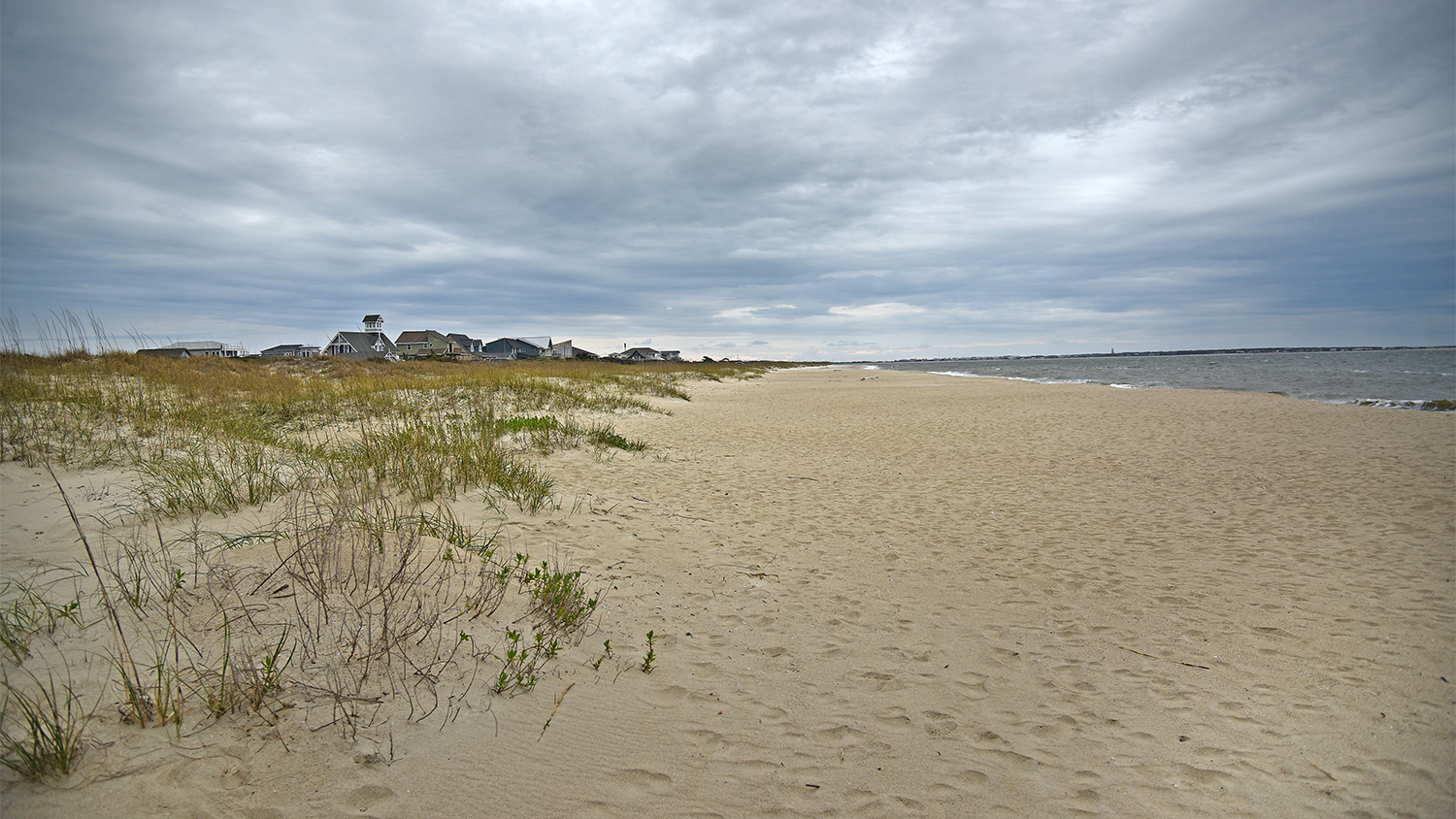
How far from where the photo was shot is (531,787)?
8.34 feet

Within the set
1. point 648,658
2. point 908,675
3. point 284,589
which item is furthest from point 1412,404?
point 284,589

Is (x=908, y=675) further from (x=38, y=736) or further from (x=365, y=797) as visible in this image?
(x=38, y=736)

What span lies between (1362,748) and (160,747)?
554 cm

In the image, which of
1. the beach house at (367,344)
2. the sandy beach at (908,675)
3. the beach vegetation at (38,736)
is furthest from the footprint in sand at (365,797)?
the beach house at (367,344)

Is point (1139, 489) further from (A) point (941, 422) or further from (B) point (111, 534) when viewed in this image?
(B) point (111, 534)

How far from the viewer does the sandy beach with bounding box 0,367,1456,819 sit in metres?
2.51

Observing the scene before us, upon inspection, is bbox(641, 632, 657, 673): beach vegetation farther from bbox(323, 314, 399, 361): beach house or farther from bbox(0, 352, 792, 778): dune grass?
bbox(323, 314, 399, 361): beach house

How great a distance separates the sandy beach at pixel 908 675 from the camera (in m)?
2.51

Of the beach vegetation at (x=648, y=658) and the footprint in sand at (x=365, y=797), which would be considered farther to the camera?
the beach vegetation at (x=648, y=658)

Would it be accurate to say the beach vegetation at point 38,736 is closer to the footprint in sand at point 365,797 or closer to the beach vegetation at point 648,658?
the footprint in sand at point 365,797

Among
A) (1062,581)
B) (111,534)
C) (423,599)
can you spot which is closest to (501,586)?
(423,599)

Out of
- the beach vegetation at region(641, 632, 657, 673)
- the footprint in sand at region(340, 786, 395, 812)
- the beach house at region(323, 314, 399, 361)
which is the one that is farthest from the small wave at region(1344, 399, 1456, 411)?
the beach house at region(323, 314, 399, 361)

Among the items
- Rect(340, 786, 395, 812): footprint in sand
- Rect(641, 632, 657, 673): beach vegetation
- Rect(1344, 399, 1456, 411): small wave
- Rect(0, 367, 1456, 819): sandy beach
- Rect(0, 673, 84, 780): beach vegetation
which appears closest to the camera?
Rect(0, 673, 84, 780): beach vegetation

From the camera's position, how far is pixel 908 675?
3.65 meters
